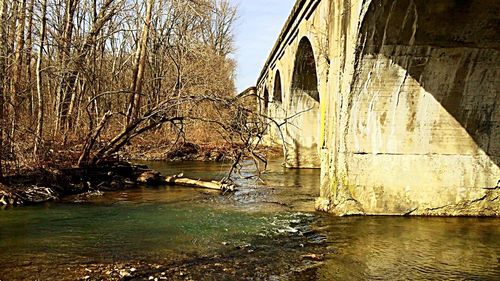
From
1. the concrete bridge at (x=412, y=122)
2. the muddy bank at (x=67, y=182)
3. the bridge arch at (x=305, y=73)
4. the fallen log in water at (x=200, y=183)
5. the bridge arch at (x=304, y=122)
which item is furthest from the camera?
the bridge arch at (x=304, y=122)

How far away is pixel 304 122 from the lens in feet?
55.4

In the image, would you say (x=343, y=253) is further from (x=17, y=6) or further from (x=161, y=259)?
(x=17, y=6)

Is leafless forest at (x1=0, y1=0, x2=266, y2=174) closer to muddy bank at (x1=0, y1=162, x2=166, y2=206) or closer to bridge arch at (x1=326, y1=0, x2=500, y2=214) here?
muddy bank at (x1=0, y1=162, x2=166, y2=206)

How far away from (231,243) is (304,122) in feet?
35.1

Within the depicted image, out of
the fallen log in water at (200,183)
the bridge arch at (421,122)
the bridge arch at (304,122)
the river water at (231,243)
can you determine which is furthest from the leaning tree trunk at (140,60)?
the bridge arch at (421,122)

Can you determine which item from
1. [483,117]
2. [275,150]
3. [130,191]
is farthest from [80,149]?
[275,150]

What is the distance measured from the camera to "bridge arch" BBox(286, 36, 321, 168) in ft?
54.3

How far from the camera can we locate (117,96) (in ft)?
73.8

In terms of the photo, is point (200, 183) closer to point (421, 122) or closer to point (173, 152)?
point (421, 122)

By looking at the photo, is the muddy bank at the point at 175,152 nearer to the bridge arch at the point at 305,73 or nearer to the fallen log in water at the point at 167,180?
the bridge arch at the point at 305,73

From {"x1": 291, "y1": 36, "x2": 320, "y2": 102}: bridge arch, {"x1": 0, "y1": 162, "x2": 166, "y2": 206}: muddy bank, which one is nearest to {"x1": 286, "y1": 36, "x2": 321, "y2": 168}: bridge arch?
{"x1": 291, "y1": 36, "x2": 320, "y2": 102}: bridge arch

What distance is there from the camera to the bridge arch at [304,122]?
16.6 metres

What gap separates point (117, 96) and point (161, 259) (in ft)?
58.6

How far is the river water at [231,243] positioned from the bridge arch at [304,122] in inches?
268
